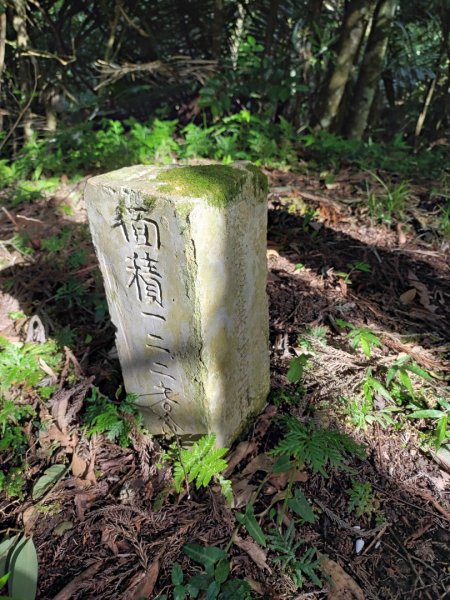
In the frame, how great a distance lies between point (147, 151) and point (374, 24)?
283cm

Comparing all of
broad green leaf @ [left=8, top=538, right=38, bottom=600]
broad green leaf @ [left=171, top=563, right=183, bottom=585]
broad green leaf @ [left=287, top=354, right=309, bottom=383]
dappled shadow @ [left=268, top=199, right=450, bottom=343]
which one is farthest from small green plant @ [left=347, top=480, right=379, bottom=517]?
broad green leaf @ [left=8, top=538, right=38, bottom=600]

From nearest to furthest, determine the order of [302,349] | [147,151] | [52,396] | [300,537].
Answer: [300,537] → [52,396] → [302,349] → [147,151]

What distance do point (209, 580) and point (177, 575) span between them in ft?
0.41

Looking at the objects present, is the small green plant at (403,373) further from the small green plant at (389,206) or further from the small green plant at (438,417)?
the small green plant at (389,206)

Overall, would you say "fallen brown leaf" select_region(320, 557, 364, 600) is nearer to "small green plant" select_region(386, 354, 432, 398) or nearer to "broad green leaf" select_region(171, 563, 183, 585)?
"broad green leaf" select_region(171, 563, 183, 585)

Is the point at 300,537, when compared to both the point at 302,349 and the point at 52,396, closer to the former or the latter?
the point at 302,349

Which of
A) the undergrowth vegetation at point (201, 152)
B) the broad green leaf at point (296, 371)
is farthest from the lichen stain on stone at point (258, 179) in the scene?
the undergrowth vegetation at point (201, 152)

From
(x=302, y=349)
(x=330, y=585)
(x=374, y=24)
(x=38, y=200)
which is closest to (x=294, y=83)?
(x=374, y=24)

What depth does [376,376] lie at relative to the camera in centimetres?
233

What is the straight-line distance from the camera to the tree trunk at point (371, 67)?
439 cm

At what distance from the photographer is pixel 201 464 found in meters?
1.77

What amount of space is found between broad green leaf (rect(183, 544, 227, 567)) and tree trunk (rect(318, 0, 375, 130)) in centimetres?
481

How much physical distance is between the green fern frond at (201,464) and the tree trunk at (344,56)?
4467 mm

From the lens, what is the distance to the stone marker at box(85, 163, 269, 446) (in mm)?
1457
